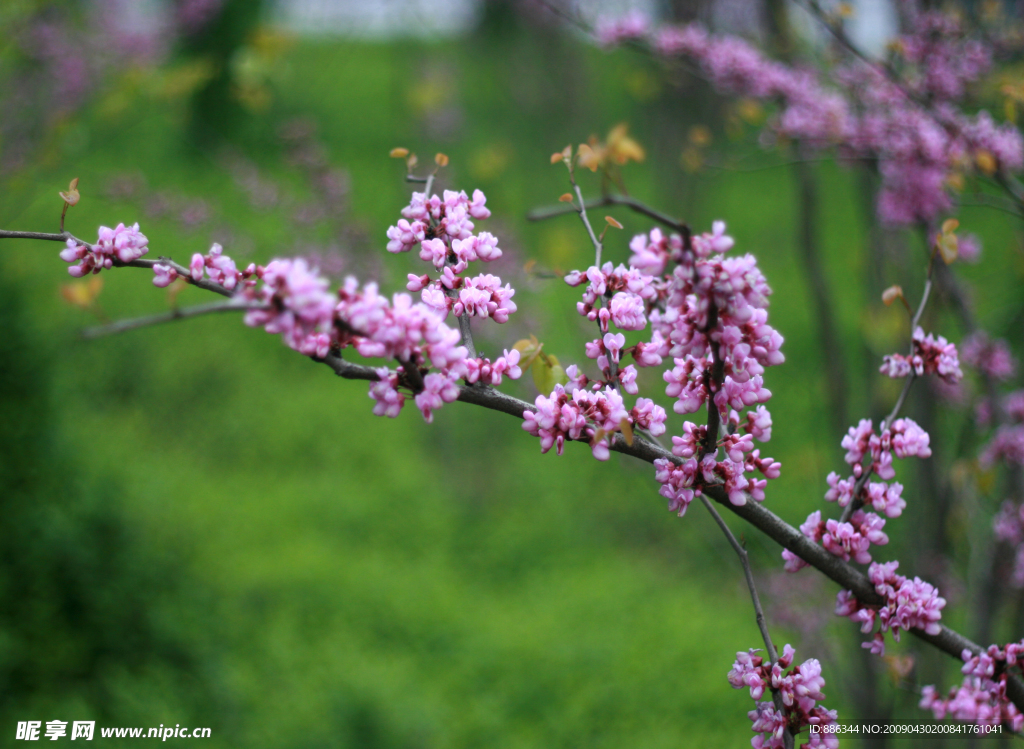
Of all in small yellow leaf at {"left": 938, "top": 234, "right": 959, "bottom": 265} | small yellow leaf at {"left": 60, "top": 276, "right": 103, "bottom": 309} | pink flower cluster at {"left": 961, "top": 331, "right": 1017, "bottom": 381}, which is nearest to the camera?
small yellow leaf at {"left": 60, "top": 276, "right": 103, "bottom": 309}

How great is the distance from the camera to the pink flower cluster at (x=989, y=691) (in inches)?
43.5

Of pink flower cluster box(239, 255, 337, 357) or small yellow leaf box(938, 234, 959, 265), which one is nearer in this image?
pink flower cluster box(239, 255, 337, 357)

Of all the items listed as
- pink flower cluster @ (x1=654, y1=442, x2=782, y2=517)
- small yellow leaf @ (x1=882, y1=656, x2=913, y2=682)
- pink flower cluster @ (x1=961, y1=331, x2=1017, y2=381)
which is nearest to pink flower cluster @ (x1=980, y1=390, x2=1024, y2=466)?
pink flower cluster @ (x1=961, y1=331, x2=1017, y2=381)

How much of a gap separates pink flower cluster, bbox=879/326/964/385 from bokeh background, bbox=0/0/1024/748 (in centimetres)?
66

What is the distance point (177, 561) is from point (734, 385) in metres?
3.65

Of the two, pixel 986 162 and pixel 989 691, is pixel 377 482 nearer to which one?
pixel 986 162

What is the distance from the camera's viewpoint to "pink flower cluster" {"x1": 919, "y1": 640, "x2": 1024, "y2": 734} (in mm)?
1104

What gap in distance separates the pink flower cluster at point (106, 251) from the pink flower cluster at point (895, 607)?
1200 mm

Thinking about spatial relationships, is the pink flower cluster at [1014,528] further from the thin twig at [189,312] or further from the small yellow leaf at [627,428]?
the thin twig at [189,312]

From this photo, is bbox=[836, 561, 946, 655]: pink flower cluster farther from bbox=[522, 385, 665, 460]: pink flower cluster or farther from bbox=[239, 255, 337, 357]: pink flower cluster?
bbox=[239, 255, 337, 357]: pink flower cluster

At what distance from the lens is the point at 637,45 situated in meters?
2.60

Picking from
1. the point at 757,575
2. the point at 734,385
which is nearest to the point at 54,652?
the point at 734,385

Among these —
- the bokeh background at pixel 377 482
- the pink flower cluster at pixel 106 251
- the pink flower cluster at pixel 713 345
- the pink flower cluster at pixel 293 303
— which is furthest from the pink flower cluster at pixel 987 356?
the pink flower cluster at pixel 106 251

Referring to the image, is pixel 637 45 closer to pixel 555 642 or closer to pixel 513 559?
pixel 555 642
